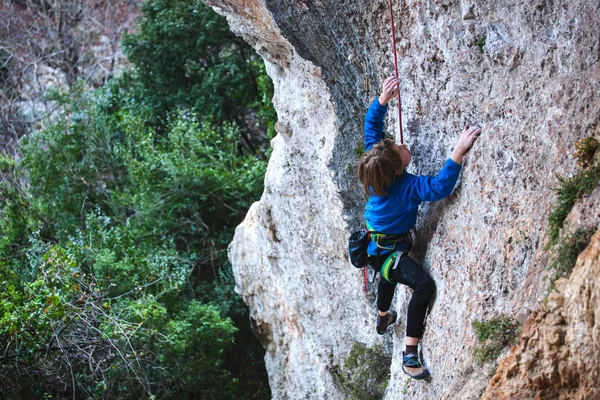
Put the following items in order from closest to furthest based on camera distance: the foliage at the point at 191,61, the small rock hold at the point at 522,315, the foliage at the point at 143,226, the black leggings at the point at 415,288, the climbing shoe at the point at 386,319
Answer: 1. the small rock hold at the point at 522,315
2. the black leggings at the point at 415,288
3. the climbing shoe at the point at 386,319
4. the foliage at the point at 143,226
5. the foliage at the point at 191,61

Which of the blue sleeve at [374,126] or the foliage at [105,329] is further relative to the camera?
the foliage at [105,329]

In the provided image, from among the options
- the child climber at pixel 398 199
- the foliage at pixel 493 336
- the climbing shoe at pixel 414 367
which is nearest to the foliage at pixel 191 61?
the child climber at pixel 398 199

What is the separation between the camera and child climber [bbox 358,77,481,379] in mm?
4164

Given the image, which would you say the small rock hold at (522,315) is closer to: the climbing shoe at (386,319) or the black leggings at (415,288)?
the black leggings at (415,288)

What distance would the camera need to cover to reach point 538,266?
3539 mm

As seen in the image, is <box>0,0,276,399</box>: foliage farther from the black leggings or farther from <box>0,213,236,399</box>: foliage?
the black leggings

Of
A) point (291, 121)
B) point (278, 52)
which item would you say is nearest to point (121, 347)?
point (291, 121)

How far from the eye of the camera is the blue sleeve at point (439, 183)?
13.4ft

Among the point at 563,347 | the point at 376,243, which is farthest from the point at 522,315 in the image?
the point at 376,243

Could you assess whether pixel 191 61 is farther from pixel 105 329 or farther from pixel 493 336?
pixel 493 336

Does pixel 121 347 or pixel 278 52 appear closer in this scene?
pixel 278 52

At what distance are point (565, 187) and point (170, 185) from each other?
9.01 meters

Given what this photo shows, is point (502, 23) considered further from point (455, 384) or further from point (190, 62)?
point (190, 62)

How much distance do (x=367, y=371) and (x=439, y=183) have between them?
2876mm
